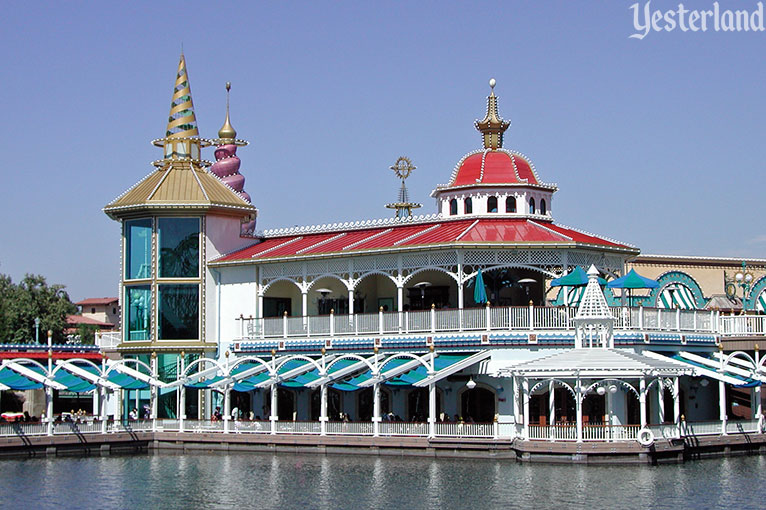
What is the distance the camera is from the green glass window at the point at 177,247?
5622 cm

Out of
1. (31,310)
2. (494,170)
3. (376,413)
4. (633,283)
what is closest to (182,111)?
(494,170)

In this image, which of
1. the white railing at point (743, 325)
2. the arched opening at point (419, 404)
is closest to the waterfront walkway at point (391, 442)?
the arched opening at point (419, 404)

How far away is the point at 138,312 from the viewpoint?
56.6m

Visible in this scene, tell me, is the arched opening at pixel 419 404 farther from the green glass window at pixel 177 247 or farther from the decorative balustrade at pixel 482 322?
the green glass window at pixel 177 247

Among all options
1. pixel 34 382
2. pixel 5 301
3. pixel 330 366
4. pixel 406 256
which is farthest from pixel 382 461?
pixel 5 301

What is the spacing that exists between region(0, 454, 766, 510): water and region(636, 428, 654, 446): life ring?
0.83 metres

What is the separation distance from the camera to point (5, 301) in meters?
91.1

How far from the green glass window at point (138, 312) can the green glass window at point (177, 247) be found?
1160mm

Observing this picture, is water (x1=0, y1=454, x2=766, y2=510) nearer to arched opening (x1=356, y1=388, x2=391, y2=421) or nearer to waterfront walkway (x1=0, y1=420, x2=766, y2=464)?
waterfront walkway (x1=0, y1=420, x2=766, y2=464)

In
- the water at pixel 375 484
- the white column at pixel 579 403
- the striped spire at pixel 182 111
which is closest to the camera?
the water at pixel 375 484

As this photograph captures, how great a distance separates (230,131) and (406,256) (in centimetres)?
2382

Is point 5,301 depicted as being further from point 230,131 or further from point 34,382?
point 34,382

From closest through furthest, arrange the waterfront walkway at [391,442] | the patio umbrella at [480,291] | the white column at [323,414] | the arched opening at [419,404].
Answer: the waterfront walkway at [391,442], the white column at [323,414], the patio umbrella at [480,291], the arched opening at [419,404]

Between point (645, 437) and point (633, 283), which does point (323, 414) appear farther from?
point (645, 437)
